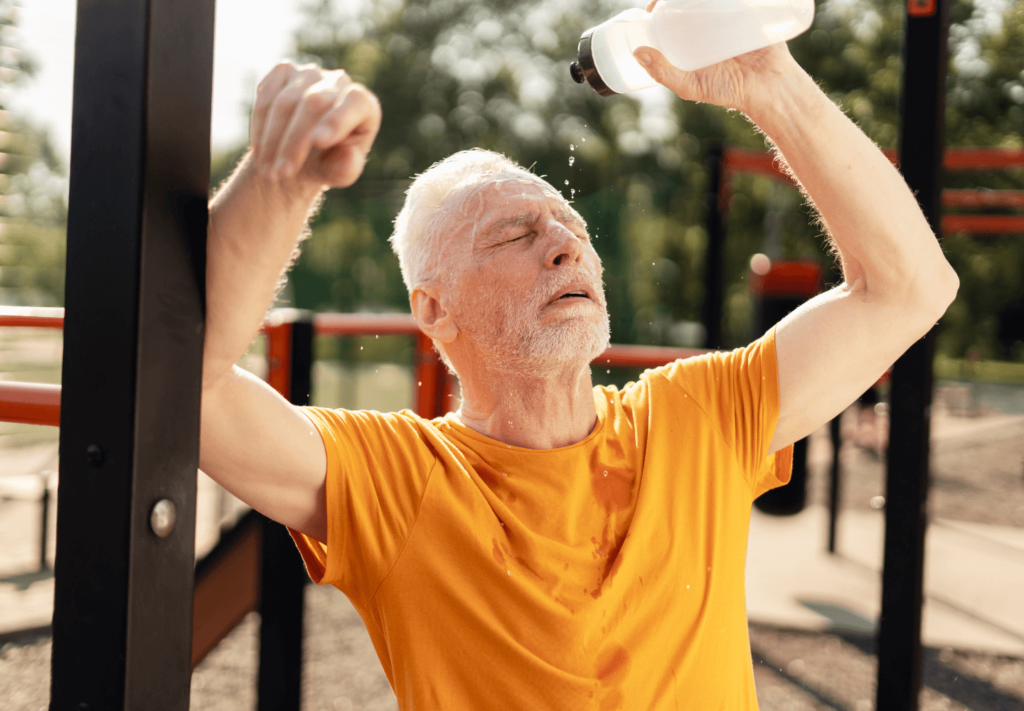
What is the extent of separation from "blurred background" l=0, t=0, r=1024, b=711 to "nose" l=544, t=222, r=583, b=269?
0.12 meters

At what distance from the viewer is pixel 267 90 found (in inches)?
34.7

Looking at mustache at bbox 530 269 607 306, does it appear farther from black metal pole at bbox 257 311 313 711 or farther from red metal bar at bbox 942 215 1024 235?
red metal bar at bbox 942 215 1024 235

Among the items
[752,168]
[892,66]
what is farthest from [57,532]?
[892,66]

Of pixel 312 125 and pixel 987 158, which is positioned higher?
pixel 987 158

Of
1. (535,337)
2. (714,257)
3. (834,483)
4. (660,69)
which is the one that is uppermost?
(714,257)

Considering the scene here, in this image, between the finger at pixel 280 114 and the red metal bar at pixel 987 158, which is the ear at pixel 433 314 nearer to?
the finger at pixel 280 114

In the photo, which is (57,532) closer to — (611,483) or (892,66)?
(611,483)

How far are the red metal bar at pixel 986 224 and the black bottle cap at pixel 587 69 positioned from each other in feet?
15.3

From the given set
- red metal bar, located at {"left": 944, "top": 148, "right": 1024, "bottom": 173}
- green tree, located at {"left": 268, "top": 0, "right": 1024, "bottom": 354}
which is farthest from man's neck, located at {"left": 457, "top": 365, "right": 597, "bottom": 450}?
green tree, located at {"left": 268, "top": 0, "right": 1024, "bottom": 354}

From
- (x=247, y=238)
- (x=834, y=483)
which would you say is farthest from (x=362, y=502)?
(x=834, y=483)

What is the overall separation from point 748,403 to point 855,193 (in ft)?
1.59

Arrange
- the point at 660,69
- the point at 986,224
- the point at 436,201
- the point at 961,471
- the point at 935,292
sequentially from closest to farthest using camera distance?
the point at 660,69
the point at 935,292
the point at 436,201
the point at 986,224
the point at 961,471

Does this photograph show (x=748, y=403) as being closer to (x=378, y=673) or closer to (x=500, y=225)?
(x=500, y=225)

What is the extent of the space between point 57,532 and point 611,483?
1.02 metres
